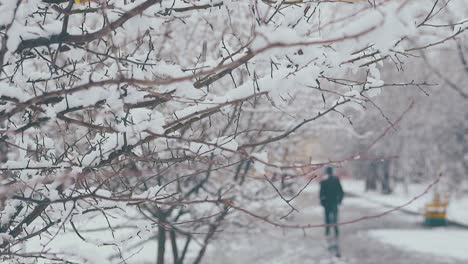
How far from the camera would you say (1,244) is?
273 cm

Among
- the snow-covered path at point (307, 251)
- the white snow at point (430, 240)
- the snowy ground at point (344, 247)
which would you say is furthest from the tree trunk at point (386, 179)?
the snow-covered path at point (307, 251)

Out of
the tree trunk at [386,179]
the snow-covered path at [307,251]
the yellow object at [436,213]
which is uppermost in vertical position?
the tree trunk at [386,179]

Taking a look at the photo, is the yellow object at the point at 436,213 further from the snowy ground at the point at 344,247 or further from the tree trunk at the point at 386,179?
the tree trunk at the point at 386,179

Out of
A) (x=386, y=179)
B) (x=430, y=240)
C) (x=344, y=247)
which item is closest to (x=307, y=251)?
(x=344, y=247)

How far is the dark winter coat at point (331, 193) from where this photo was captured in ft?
43.9

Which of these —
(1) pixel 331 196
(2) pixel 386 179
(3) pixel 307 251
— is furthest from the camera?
(2) pixel 386 179

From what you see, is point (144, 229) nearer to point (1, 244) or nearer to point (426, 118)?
point (1, 244)

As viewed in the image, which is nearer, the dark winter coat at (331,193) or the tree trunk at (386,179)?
the dark winter coat at (331,193)

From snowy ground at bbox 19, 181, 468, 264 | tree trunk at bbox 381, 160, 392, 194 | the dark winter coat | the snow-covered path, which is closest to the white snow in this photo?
snowy ground at bbox 19, 181, 468, 264

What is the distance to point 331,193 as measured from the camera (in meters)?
13.5

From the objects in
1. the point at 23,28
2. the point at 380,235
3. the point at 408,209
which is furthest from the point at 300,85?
the point at 408,209

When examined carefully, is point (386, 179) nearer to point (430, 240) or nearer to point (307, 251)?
point (430, 240)

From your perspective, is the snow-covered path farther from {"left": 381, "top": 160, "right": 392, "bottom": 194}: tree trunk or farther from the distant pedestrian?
{"left": 381, "top": 160, "right": 392, "bottom": 194}: tree trunk

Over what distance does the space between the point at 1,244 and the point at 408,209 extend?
25024 millimetres
